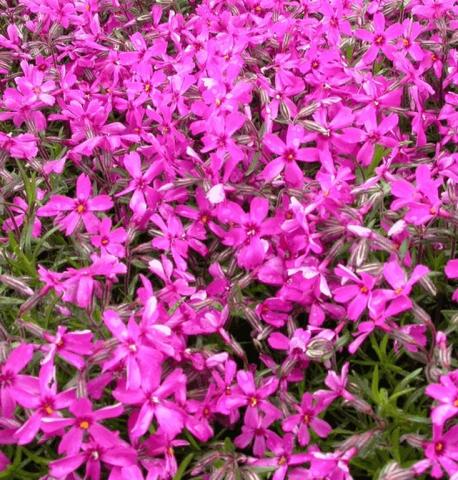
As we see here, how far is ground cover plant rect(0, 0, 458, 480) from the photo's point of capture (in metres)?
1.60

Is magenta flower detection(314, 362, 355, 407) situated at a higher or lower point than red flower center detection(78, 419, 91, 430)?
lower

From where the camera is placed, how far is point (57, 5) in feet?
10.4

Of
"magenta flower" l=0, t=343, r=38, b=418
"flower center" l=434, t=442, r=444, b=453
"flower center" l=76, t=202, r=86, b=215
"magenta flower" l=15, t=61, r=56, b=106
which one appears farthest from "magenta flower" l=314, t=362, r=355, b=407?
"magenta flower" l=15, t=61, r=56, b=106

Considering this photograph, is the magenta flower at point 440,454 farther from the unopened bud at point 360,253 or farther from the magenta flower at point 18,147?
the magenta flower at point 18,147

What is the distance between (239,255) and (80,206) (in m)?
0.52

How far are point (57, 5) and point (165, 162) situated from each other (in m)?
1.37

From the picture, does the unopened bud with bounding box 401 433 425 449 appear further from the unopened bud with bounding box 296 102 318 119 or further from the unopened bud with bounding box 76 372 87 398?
the unopened bud with bounding box 296 102 318 119

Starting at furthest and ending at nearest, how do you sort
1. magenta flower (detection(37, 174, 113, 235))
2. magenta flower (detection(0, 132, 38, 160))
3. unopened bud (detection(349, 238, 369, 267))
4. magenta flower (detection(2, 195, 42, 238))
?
magenta flower (detection(0, 132, 38, 160))
magenta flower (detection(2, 195, 42, 238))
magenta flower (detection(37, 174, 113, 235))
unopened bud (detection(349, 238, 369, 267))

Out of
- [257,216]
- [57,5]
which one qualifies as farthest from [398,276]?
[57,5]

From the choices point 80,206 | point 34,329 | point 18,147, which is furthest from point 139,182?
point 34,329

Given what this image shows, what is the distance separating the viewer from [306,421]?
174 centimetres

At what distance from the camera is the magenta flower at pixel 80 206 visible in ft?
7.01

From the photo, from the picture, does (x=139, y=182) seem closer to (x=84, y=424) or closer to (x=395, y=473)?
(x=84, y=424)

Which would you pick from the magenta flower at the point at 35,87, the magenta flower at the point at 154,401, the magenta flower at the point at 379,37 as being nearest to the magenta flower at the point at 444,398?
the magenta flower at the point at 154,401
